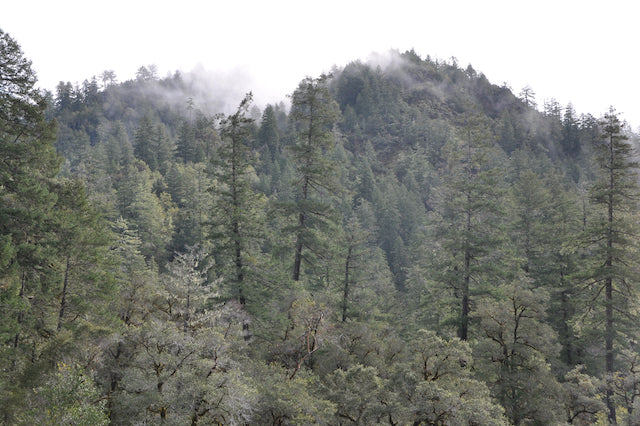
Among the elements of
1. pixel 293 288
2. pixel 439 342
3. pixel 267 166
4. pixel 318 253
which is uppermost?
pixel 267 166

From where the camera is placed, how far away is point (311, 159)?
22578 millimetres

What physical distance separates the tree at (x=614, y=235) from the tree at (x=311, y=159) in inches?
552

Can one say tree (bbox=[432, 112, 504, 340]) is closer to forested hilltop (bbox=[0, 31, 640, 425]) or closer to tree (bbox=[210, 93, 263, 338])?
forested hilltop (bbox=[0, 31, 640, 425])

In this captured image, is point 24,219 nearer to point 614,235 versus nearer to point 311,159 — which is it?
point 311,159

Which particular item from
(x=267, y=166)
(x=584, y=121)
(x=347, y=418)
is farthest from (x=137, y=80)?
(x=347, y=418)

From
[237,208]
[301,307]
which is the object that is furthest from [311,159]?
[301,307]

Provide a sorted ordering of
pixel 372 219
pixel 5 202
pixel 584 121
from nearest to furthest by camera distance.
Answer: pixel 5 202 → pixel 372 219 → pixel 584 121

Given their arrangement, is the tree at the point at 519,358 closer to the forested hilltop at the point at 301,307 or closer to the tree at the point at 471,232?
the forested hilltop at the point at 301,307

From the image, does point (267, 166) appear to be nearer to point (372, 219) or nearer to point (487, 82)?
point (372, 219)

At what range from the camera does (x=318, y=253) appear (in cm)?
2228

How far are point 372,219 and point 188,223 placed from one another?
90.6ft

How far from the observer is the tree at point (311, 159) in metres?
21.8

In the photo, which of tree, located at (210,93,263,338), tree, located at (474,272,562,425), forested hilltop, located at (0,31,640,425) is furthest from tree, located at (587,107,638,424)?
tree, located at (210,93,263,338)

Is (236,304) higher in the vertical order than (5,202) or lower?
lower
